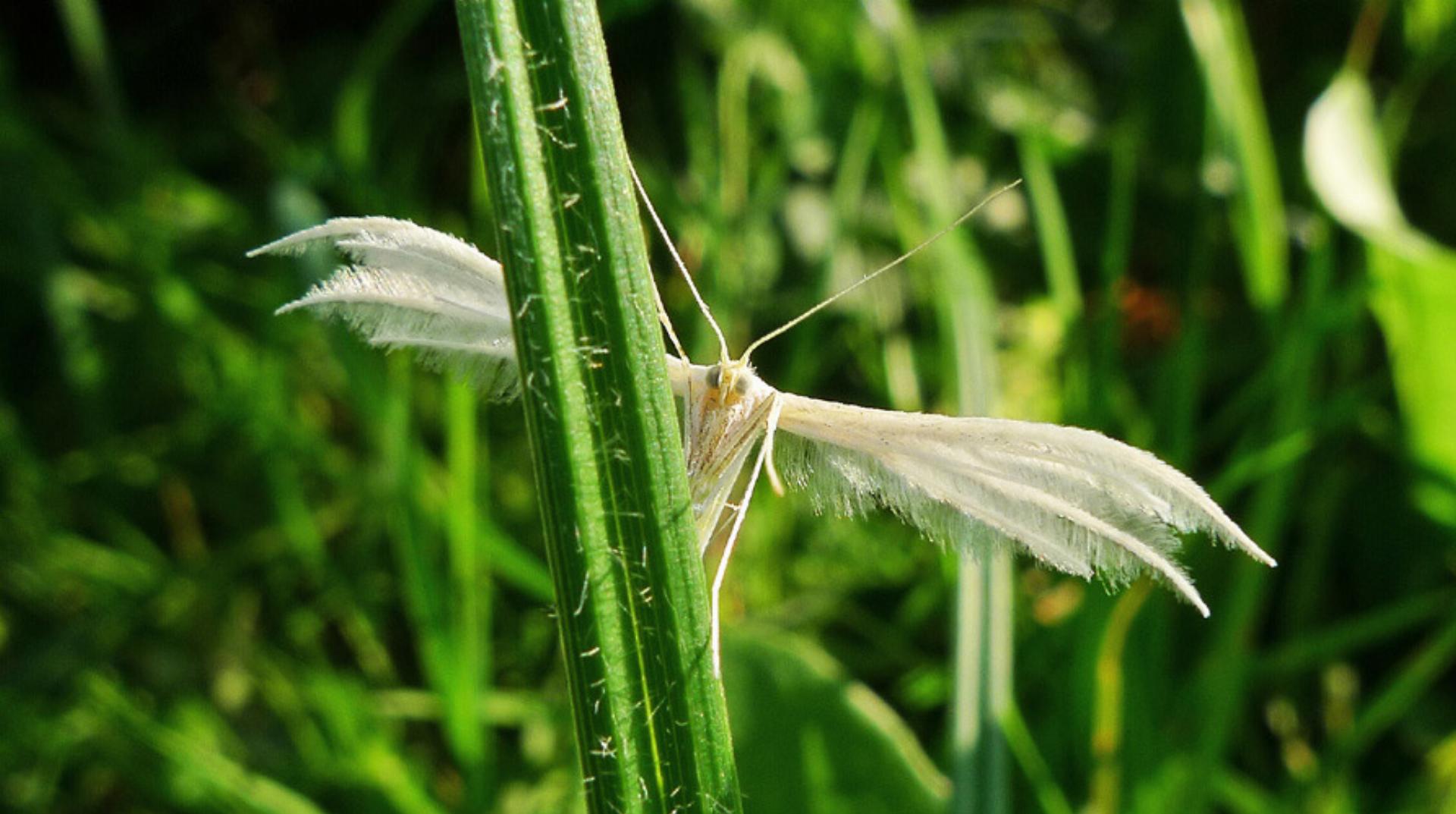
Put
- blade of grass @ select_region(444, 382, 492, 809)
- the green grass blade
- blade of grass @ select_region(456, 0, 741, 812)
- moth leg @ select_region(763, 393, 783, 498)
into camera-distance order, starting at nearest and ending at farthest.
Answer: blade of grass @ select_region(456, 0, 741, 812) < moth leg @ select_region(763, 393, 783, 498) < blade of grass @ select_region(444, 382, 492, 809) < the green grass blade

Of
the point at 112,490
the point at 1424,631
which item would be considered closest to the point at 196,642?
the point at 112,490

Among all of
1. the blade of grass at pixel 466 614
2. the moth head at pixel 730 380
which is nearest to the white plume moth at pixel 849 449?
the moth head at pixel 730 380

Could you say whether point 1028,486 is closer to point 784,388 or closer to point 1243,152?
point 784,388

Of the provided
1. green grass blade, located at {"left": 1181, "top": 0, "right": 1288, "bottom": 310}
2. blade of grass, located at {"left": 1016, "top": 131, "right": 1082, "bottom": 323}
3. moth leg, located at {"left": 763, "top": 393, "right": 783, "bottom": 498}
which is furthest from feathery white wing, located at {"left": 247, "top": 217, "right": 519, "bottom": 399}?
green grass blade, located at {"left": 1181, "top": 0, "right": 1288, "bottom": 310}

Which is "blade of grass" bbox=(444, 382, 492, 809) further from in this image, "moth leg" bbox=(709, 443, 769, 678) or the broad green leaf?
the broad green leaf

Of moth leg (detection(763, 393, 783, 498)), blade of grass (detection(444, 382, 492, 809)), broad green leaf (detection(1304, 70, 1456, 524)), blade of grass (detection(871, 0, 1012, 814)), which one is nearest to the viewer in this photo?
moth leg (detection(763, 393, 783, 498))

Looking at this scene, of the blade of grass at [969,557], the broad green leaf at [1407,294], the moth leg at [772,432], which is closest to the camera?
the moth leg at [772,432]

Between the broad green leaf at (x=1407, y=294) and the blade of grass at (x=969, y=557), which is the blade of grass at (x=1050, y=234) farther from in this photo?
the broad green leaf at (x=1407, y=294)
